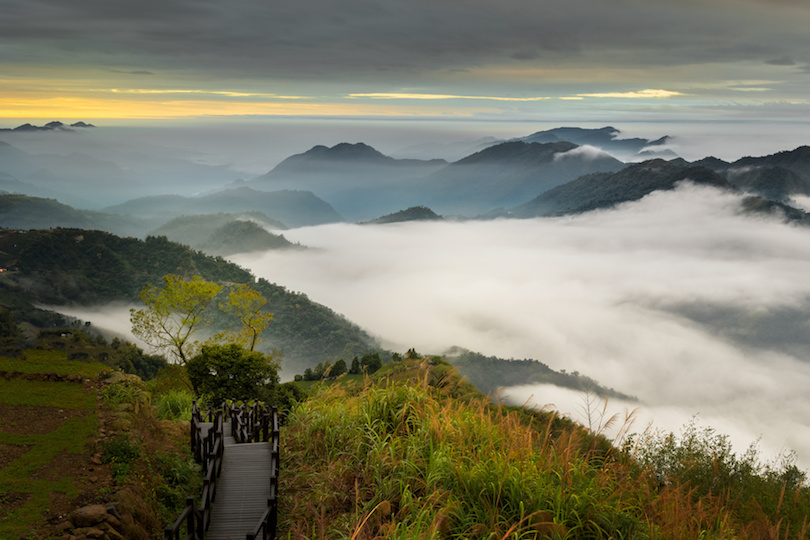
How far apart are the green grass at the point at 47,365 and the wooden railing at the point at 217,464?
2885 mm

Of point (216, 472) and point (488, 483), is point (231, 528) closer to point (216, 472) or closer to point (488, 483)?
point (216, 472)

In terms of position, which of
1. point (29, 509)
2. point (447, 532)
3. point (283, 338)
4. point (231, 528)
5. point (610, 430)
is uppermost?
point (610, 430)

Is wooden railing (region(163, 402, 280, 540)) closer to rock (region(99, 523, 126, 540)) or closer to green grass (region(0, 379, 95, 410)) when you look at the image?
rock (region(99, 523, 126, 540))

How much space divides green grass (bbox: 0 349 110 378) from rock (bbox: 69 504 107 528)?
5.40 m

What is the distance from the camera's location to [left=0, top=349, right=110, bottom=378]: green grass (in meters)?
11.0

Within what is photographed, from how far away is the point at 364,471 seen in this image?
289 inches

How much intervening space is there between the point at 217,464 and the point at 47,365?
618 centimetres

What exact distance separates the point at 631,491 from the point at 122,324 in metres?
131

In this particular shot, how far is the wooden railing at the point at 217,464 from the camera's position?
20.5ft

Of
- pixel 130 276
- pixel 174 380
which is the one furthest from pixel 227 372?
pixel 130 276

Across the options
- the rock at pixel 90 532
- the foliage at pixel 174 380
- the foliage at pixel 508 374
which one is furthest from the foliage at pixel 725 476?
the foliage at pixel 508 374

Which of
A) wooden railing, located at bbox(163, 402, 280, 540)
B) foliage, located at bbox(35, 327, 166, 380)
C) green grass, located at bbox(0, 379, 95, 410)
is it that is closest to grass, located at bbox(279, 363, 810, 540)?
wooden railing, located at bbox(163, 402, 280, 540)

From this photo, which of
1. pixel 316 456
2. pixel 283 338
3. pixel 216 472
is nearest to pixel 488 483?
pixel 316 456

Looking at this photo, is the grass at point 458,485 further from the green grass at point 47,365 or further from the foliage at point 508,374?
the foliage at point 508,374
